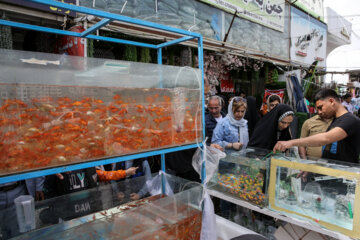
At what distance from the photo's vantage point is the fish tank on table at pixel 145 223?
1392 millimetres

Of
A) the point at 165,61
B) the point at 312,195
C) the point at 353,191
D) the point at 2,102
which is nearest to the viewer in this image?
the point at 2,102

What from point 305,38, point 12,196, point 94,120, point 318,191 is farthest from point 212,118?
point 305,38

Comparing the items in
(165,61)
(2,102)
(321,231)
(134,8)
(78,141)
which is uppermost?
(134,8)

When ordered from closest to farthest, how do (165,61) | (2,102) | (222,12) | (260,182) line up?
(2,102)
(260,182)
(165,61)
(222,12)

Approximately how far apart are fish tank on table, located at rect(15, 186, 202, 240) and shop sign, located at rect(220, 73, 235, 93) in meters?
5.00

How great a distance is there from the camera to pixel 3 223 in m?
1.63

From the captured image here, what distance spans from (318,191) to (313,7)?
1137cm

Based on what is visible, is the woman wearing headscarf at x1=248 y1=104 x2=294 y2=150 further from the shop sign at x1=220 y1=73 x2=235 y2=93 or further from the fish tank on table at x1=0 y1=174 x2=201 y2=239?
the shop sign at x1=220 y1=73 x2=235 y2=93

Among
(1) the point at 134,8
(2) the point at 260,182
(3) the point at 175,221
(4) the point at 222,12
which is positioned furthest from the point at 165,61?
(3) the point at 175,221

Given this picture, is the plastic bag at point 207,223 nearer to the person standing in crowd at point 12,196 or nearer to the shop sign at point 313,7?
the person standing in crowd at point 12,196

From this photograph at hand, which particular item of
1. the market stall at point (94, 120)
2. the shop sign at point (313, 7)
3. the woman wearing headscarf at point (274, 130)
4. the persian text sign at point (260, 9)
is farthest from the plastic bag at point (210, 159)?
the shop sign at point (313, 7)

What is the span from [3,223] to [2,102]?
1.09 metres

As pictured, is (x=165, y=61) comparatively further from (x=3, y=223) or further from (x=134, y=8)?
(x=3, y=223)

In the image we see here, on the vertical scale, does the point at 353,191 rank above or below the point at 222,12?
below
